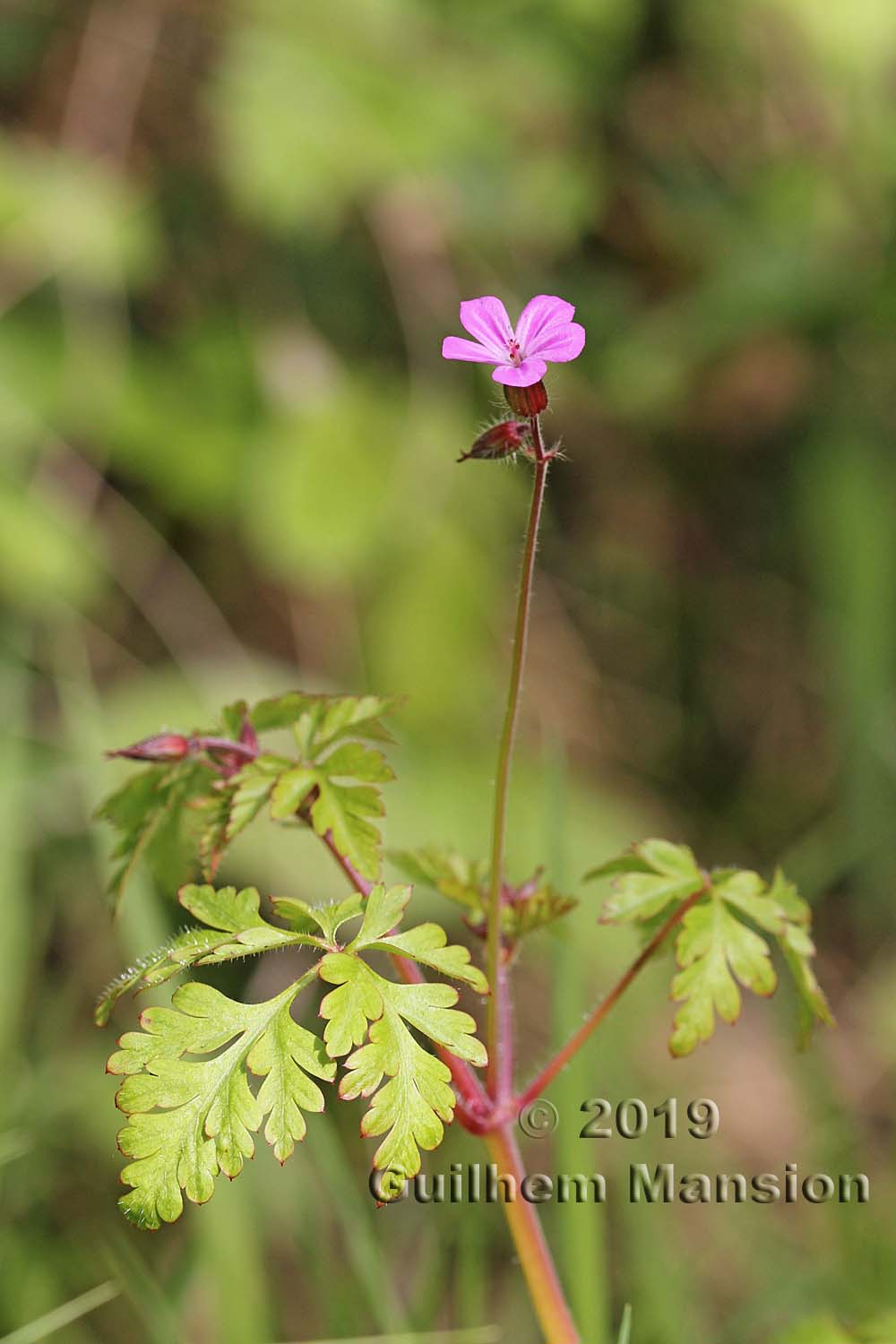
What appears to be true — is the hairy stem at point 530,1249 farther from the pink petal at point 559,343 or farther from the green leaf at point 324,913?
the pink petal at point 559,343

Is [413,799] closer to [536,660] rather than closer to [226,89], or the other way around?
[536,660]

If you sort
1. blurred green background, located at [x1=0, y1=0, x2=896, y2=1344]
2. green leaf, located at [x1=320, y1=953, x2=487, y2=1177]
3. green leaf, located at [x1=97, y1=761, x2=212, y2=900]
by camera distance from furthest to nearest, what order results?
blurred green background, located at [x1=0, y1=0, x2=896, y2=1344] → green leaf, located at [x1=97, y1=761, x2=212, y2=900] → green leaf, located at [x1=320, y1=953, x2=487, y2=1177]

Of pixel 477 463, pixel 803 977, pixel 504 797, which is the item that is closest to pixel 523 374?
pixel 504 797

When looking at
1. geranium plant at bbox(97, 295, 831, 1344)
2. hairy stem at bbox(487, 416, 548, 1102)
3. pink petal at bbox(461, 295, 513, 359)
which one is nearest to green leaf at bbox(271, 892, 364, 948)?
geranium plant at bbox(97, 295, 831, 1344)

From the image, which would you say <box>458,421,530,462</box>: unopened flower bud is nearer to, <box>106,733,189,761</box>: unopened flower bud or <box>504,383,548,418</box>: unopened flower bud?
<box>504,383,548,418</box>: unopened flower bud

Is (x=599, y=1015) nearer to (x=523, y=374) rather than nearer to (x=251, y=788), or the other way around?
(x=251, y=788)

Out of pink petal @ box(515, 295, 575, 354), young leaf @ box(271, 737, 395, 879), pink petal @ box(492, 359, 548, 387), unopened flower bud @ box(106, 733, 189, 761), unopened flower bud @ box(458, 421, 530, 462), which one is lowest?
young leaf @ box(271, 737, 395, 879)

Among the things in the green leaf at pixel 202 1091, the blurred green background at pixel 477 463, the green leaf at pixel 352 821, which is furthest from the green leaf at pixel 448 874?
the blurred green background at pixel 477 463

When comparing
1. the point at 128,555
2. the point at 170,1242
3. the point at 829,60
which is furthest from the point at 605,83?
the point at 170,1242
